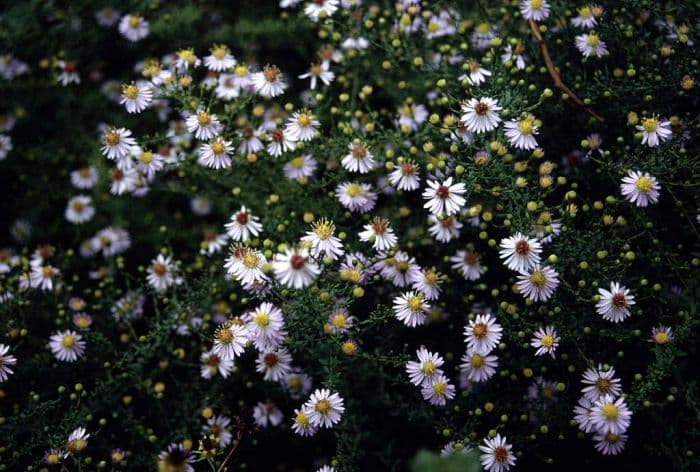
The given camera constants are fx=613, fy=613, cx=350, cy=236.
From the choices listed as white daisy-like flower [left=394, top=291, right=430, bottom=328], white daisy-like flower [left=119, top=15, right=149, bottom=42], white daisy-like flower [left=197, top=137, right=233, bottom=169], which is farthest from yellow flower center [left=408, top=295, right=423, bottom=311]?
white daisy-like flower [left=119, top=15, right=149, bottom=42]

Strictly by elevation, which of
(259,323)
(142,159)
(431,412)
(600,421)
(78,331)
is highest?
(142,159)

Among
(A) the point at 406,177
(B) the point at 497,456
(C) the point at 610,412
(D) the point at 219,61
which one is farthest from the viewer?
(D) the point at 219,61

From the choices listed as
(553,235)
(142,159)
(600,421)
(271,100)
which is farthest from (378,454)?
(271,100)

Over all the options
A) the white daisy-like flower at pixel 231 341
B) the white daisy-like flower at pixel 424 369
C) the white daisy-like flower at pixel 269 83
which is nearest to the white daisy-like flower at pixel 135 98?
the white daisy-like flower at pixel 269 83

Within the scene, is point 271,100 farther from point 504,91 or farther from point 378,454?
point 378,454

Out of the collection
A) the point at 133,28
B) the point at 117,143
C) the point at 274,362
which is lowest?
the point at 274,362

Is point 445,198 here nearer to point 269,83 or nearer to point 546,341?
point 546,341

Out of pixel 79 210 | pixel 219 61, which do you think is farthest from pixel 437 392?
pixel 79 210
